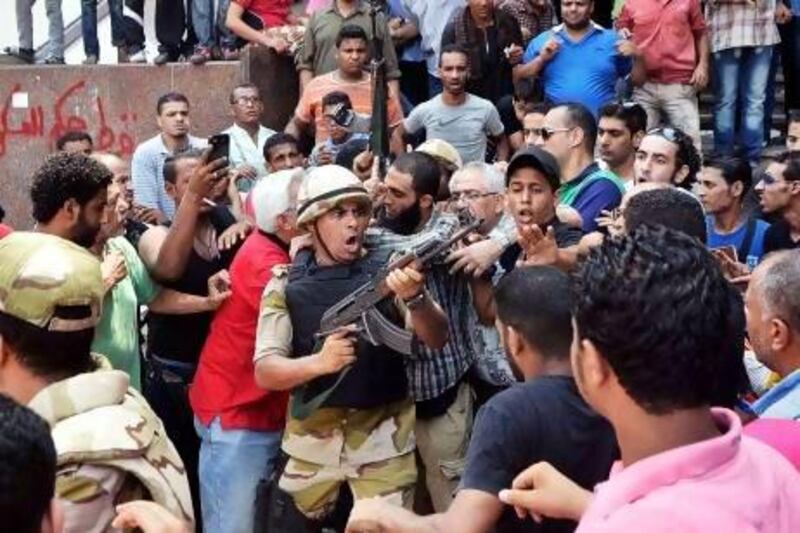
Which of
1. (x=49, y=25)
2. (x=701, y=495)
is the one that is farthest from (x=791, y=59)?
(x=701, y=495)

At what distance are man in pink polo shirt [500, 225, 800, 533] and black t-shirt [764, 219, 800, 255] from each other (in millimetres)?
3914

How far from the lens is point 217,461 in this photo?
5430mm

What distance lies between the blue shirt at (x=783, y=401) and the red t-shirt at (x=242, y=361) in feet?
7.99

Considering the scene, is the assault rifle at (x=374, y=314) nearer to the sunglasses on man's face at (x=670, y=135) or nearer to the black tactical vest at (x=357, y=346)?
the black tactical vest at (x=357, y=346)

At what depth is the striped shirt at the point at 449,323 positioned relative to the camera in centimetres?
501

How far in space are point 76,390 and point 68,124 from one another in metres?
9.07

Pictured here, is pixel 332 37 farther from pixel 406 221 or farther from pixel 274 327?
pixel 274 327

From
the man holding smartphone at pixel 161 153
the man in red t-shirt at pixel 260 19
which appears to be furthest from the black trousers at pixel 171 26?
the man holding smartphone at pixel 161 153

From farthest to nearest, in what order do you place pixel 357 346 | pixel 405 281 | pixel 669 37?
pixel 669 37, pixel 357 346, pixel 405 281

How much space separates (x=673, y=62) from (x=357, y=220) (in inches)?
205

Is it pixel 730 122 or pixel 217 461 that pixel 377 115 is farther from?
pixel 730 122

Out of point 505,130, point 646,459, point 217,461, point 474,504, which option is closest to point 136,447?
point 474,504

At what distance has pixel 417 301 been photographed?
15.0 ft

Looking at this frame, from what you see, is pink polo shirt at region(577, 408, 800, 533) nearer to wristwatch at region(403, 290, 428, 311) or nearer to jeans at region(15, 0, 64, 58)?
wristwatch at region(403, 290, 428, 311)
